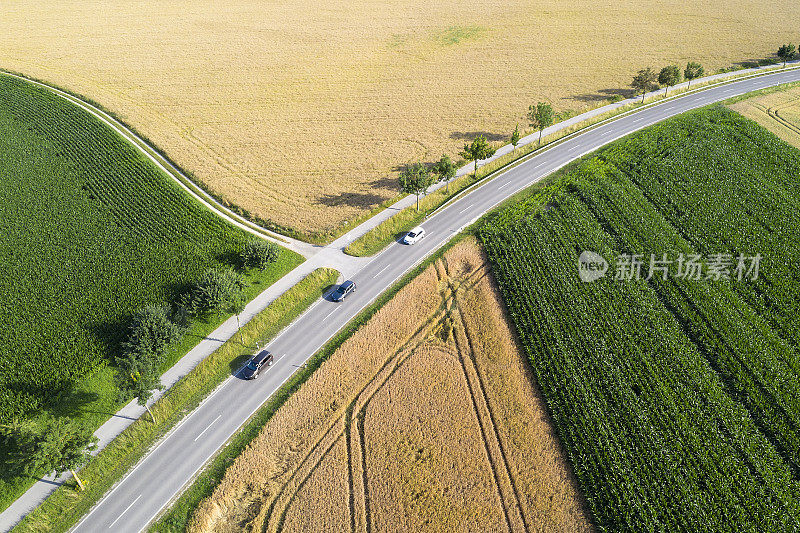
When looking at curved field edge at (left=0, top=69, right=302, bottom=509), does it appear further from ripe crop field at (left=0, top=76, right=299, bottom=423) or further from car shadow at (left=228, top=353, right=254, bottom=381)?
car shadow at (left=228, top=353, right=254, bottom=381)

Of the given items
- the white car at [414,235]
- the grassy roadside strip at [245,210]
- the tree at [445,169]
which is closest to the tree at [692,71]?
the grassy roadside strip at [245,210]

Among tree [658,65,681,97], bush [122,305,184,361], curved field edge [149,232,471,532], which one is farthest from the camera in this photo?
tree [658,65,681,97]

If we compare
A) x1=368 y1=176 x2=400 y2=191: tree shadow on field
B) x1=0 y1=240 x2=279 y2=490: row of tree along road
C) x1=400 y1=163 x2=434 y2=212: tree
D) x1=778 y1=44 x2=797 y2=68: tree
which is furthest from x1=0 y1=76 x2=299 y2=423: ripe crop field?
x1=778 y1=44 x2=797 y2=68: tree

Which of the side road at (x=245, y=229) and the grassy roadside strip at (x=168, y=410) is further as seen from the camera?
the side road at (x=245, y=229)

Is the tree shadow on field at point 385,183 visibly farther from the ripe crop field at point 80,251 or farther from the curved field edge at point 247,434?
the curved field edge at point 247,434

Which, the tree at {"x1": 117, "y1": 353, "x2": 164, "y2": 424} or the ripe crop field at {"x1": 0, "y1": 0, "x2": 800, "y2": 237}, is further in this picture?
the ripe crop field at {"x1": 0, "y1": 0, "x2": 800, "y2": 237}

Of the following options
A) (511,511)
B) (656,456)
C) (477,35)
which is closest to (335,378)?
(511,511)
